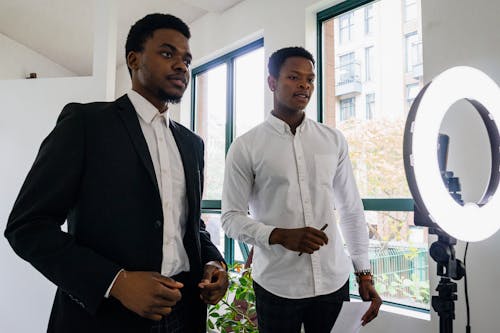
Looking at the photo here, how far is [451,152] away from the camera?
1.82 meters

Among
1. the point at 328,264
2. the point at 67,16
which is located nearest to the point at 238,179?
the point at 328,264

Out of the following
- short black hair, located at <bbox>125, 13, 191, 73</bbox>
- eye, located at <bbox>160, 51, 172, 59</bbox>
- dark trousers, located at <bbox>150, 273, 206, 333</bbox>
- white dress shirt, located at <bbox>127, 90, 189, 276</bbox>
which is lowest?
dark trousers, located at <bbox>150, 273, 206, 333</bbox>

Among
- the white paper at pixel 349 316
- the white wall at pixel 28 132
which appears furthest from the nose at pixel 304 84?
the white wall at pixel 28 132

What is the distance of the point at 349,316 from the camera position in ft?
4.14

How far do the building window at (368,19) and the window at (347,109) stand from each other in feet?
1.41

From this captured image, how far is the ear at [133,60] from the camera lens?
113cm

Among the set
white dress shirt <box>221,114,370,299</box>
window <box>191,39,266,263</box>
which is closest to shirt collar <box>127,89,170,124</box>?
white dress shirt <box>221,114,370,299</box>

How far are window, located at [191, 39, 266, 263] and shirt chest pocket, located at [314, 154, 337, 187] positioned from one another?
180 centimetres

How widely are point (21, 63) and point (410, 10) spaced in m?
5.01

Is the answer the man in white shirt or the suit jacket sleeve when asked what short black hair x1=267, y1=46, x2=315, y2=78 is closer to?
the man in white shirt

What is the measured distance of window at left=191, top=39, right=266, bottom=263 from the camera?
3.57m

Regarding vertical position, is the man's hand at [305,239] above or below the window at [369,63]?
below

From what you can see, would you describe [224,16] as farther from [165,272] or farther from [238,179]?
[165,272]

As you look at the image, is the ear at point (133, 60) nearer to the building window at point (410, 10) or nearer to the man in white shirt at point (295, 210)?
the man in white shirt at point (295, 210)
